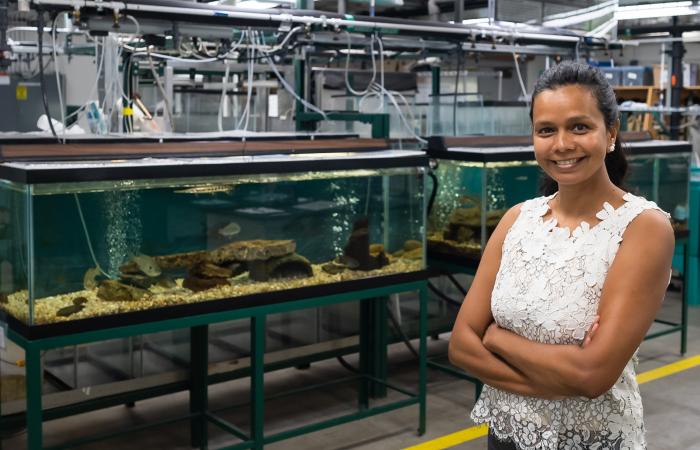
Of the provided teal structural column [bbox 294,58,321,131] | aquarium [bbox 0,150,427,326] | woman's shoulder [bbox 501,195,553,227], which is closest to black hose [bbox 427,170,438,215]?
aquarium [bbox 0,150,427,326]

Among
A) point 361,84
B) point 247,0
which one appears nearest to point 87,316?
point 247,0

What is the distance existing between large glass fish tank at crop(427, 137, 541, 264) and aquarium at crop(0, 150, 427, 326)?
43 cm

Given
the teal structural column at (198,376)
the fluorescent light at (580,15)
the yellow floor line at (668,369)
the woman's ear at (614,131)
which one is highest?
the fluorescent light at (580,15)

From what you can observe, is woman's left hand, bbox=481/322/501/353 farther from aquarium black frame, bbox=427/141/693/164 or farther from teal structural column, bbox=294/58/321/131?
teal structural column, bbox=294/58/321/131

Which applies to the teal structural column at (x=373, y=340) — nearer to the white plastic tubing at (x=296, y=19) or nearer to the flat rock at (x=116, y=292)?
the white plastic tubing at (x=296, y=19)

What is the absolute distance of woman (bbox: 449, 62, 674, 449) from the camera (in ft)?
5.43

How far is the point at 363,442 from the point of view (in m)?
4.14

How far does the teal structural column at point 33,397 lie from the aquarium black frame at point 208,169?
608 millimetres

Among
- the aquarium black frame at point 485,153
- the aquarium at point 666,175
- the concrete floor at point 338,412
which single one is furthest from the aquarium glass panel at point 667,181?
the concrete floor at point 338,412

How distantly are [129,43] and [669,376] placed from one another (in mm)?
3953

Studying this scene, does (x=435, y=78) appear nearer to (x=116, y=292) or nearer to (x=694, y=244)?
(x=694, y=244)

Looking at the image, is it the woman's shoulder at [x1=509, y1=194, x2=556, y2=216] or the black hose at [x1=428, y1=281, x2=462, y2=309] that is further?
the black hose at [x1=428, y1=281, x2=462, y2=309]

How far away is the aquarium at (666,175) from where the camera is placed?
5.46 meters

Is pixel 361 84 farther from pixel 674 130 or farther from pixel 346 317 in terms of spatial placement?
pixel 674 130
